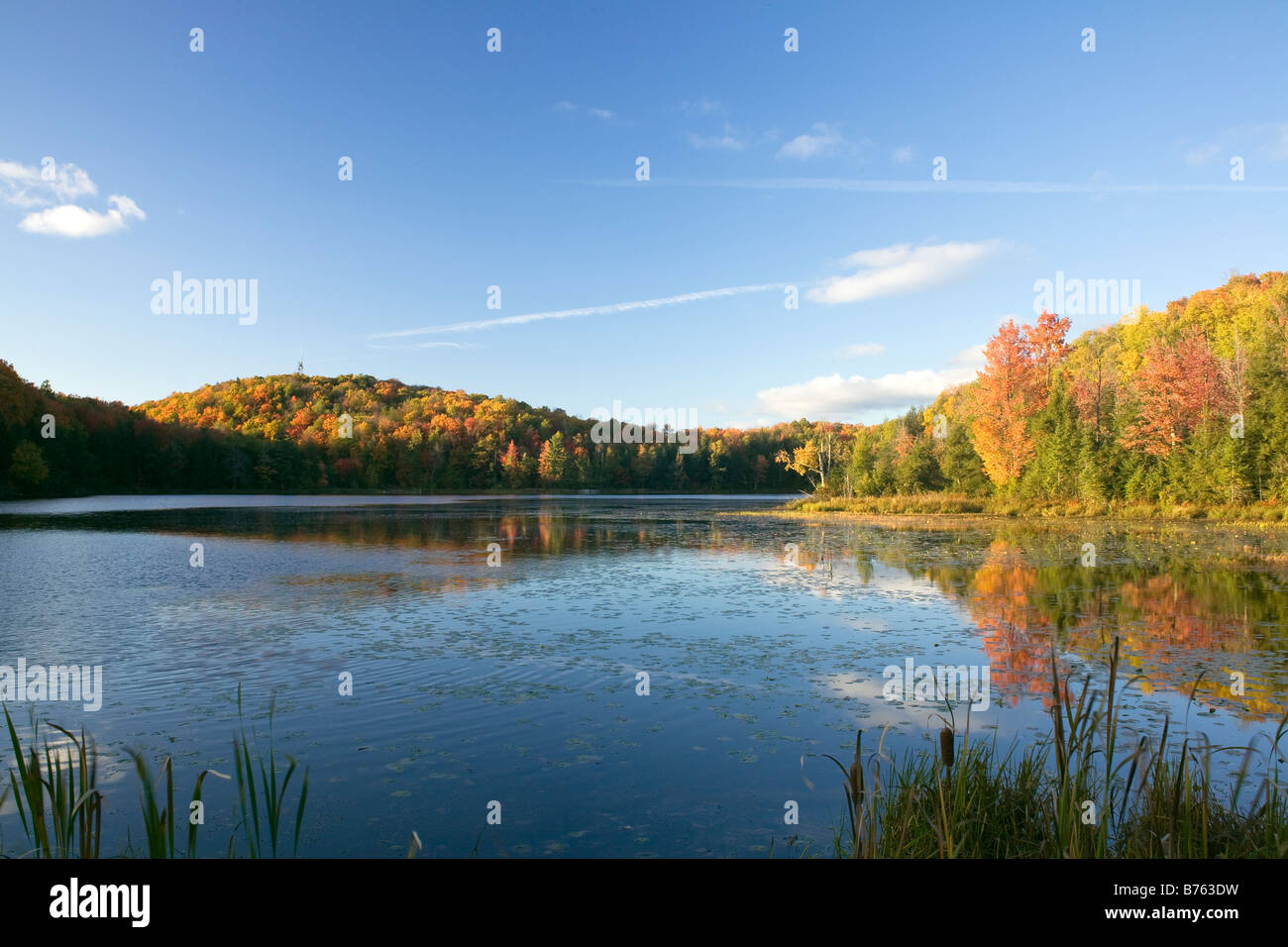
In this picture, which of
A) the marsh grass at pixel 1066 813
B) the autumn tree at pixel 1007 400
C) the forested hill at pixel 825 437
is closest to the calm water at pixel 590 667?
the marsh grass at pixel 1066 813

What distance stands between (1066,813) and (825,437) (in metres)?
57.0

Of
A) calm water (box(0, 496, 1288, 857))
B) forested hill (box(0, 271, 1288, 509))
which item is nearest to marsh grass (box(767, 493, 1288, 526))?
forested hill (box(0, 271, 1288, 509))

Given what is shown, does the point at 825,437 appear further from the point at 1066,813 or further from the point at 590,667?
the point at 1066,813

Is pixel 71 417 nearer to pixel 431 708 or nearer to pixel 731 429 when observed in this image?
pixel 431 708

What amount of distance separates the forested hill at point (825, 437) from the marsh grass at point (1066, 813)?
37222 millimetres

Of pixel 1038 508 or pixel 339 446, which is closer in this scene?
pixel 1038 508

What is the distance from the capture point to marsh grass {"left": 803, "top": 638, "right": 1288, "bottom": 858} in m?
3.62

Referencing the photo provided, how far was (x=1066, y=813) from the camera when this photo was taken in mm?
3680

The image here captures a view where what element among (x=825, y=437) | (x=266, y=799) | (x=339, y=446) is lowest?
(x=266, y=799)

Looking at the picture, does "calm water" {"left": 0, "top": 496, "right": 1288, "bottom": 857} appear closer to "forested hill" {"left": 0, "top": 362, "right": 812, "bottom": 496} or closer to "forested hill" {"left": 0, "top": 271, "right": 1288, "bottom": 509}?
"forested hill" {"left": 0, "top": 271, "right": 1288, "bottom": 509}

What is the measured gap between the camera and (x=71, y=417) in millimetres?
79500

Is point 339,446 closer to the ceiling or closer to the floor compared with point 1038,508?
closer to the ceiling

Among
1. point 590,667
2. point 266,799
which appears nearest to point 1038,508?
point 590,667
